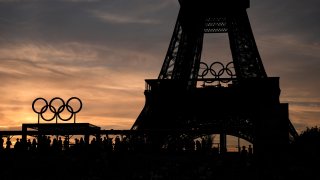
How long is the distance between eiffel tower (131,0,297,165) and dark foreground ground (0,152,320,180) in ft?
33.0

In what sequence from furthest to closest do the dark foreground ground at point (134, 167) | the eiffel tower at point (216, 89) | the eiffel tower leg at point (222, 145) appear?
the eiffel tower at point (216, 89) → the eiffel tower leg at point (222, 145) → the dark foreground ground at point (134, 167)

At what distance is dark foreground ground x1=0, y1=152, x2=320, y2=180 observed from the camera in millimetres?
24297

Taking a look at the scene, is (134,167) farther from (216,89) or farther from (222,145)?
(216,89)

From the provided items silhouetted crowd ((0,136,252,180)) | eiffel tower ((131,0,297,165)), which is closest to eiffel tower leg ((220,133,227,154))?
silhouetted crowd ((0,136,252,180))

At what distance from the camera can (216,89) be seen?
45844 mm

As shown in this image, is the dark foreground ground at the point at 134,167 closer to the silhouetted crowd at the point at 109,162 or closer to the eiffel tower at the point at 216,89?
the silhouetted crowd at the point at 109,162

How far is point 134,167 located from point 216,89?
21.3 meters

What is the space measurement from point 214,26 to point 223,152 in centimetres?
3356

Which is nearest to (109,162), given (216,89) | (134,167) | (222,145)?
(134,167)

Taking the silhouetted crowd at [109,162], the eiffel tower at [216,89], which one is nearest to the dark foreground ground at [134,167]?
the silhouetted crowd at [109,162]

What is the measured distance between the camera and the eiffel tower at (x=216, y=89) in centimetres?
4378

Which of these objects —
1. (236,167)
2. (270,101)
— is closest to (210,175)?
(236,167)

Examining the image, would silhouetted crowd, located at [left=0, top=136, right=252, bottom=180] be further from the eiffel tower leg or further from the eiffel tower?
the eiffel tower

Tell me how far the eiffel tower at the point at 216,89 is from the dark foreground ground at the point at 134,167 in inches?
397
